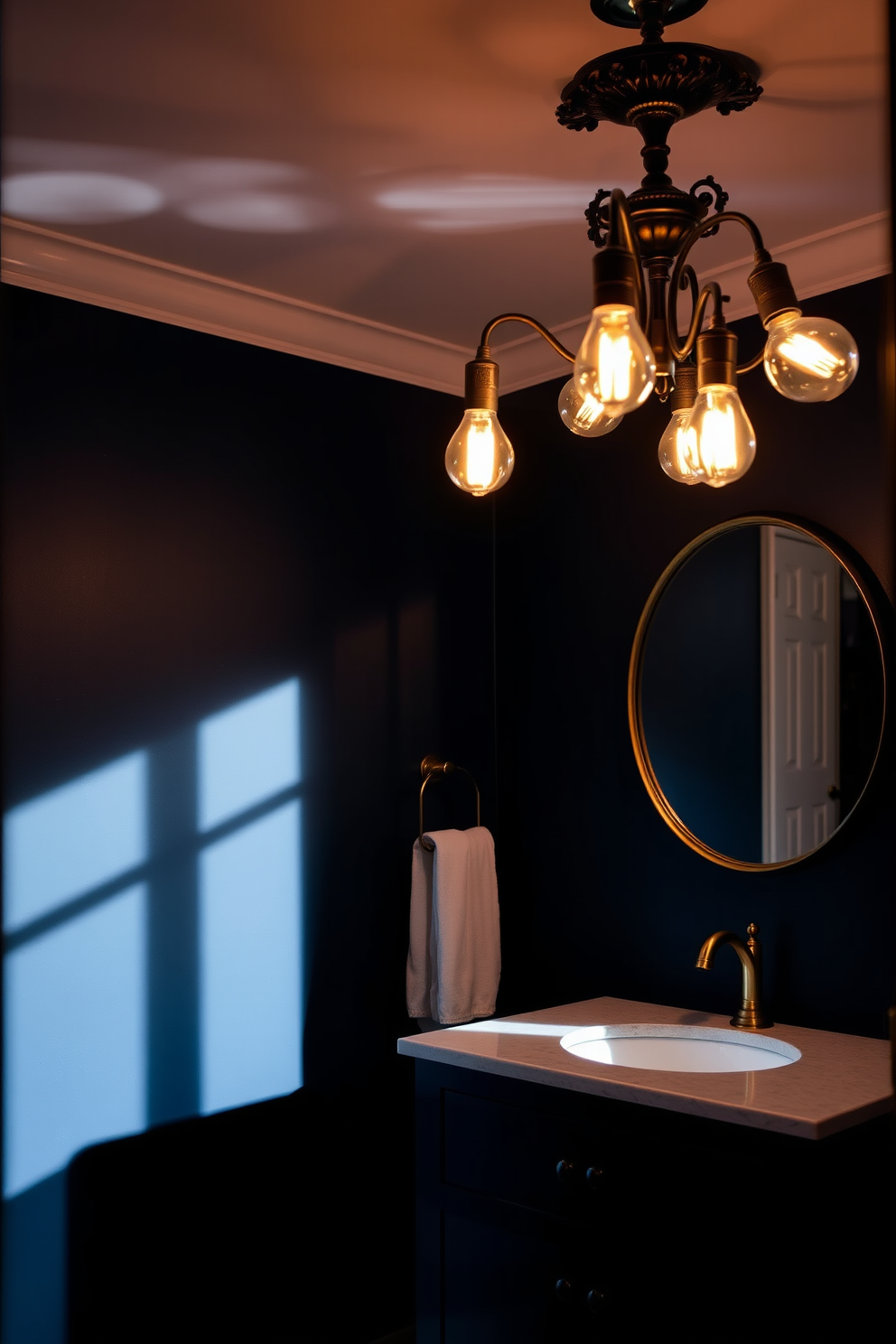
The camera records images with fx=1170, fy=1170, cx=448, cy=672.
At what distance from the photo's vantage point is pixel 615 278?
1275mm

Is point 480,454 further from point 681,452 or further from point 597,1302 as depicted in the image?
point 597,1302

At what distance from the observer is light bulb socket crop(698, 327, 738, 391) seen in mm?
1480

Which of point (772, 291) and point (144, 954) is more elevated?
point (772, 291)

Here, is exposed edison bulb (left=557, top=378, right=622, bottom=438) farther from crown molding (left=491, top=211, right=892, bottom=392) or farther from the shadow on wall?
the shadow on wall

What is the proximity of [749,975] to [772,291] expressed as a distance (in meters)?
1.47

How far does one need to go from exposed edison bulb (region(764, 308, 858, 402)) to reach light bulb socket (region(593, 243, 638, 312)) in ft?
0.68

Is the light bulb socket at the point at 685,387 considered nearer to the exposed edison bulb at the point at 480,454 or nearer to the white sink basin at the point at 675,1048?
the exposed edison bulb at the point at 480,454

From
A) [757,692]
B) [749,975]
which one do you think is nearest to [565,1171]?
[749,975]

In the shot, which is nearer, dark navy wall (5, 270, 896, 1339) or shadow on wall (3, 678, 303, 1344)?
shadow on wall (3, 678, 303, 1344)

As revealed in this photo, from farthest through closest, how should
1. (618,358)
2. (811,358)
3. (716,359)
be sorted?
(716,359)
(811,358)
(618,358)

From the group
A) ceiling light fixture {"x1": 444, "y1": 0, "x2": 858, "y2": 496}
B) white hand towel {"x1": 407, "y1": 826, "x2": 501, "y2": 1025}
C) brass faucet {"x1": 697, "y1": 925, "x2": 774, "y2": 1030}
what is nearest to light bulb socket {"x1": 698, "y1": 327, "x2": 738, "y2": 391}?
ceiling light fixture {"x1": 444, "y1": 0, "x2": 858, "y2": 496}

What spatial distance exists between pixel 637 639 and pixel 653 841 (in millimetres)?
480

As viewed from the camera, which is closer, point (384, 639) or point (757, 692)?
point (757, 692)

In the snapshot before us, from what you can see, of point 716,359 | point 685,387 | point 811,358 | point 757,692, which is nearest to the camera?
point 811,358
